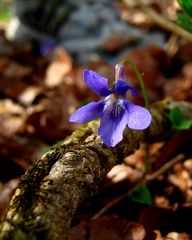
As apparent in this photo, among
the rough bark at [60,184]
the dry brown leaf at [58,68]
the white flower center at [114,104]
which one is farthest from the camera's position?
the dry brown leaf at [58,68]

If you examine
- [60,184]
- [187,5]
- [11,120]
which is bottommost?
[11,120]

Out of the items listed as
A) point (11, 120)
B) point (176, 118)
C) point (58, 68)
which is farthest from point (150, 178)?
point (58, 68)

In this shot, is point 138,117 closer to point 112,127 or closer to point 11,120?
point 112,127

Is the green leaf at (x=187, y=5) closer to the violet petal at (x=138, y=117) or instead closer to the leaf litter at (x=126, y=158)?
the leaf litter at (x=126, y=158)

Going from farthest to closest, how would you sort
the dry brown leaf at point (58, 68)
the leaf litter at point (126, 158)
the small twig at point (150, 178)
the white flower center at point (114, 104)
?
1. the dry brown leaf at point (58, 68)
2. the small twig at point (150, 178)
3. the leaf litter at point (126, 158)
4. the white flower center at point (114, 104)

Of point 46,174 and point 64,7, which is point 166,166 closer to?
point 46,174

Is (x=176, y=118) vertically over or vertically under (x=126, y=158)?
over

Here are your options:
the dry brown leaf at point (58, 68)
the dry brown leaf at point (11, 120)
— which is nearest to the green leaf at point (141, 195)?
the dry brown leaf at point (11, 120)

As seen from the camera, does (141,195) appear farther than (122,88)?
Yes
